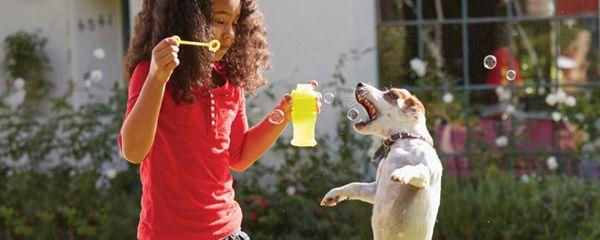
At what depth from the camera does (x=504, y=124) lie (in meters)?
6.55

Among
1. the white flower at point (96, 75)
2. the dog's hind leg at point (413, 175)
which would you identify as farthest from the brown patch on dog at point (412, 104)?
the white flower at point (96, 75)

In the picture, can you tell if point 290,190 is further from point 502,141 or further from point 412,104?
point 412,104

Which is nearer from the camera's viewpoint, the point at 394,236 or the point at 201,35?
the point at 394,236

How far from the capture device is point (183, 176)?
322 centimetres

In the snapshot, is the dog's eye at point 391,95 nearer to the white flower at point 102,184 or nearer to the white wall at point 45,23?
the white flower at point 102,184

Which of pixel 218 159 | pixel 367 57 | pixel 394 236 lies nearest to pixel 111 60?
pixel 367 57

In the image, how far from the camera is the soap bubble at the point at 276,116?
11.1 feet

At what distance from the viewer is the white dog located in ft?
9.56

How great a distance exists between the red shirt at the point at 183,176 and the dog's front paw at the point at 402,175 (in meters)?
0.65

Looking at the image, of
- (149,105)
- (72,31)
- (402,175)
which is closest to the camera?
(402,175)

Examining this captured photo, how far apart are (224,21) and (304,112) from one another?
34cm

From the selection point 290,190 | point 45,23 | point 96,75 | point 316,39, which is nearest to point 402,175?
point 290,190

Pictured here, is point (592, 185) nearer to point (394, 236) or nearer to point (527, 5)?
point (527, 5)

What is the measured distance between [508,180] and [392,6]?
1.26 meters
